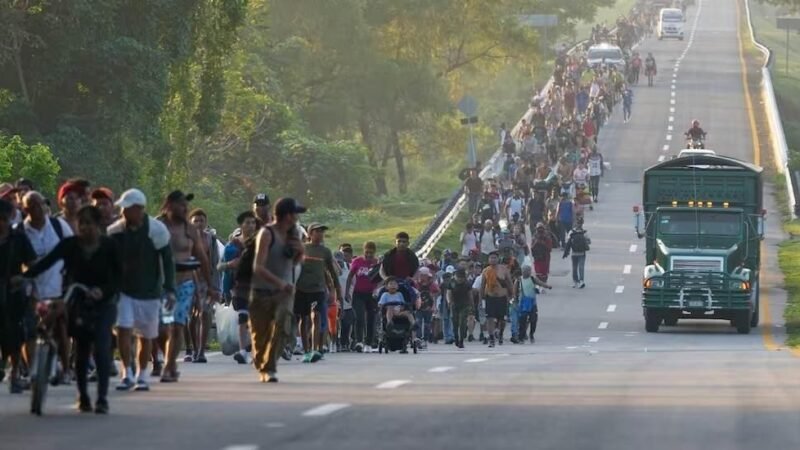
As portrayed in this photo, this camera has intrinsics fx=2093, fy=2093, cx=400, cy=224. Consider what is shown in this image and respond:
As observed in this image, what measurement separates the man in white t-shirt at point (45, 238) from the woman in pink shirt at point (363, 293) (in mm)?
11087

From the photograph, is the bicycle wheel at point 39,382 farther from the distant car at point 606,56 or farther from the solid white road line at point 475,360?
the distant car at point 606,56

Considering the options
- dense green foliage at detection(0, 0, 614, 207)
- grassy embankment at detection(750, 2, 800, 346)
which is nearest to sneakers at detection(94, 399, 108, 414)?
grassy embankment at detection(750, 2, 800, 346)

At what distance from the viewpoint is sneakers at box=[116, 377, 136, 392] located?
1711 cm

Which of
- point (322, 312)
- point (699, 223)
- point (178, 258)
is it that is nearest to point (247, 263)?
point (178, 258)

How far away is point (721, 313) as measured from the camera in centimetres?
3694

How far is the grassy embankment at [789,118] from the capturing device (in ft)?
139

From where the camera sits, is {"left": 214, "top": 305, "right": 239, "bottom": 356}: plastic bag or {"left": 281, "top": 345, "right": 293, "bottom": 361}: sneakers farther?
{"left": 214, "top": 305, "right": 239, "bottom": 356}: plastic bag

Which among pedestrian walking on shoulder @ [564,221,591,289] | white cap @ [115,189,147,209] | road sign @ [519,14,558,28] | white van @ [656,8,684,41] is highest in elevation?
white van @ [656,8,684,41]

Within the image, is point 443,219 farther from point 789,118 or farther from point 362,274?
point 789,118

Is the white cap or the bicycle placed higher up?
the white cap

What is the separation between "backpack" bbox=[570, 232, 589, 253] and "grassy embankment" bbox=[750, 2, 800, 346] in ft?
14.6

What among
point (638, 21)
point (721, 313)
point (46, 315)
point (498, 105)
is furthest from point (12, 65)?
point (638, 21)

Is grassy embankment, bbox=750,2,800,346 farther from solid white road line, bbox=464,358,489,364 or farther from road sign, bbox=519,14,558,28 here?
road sign, bbox=519,14,558,28

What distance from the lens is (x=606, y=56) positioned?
327ft
